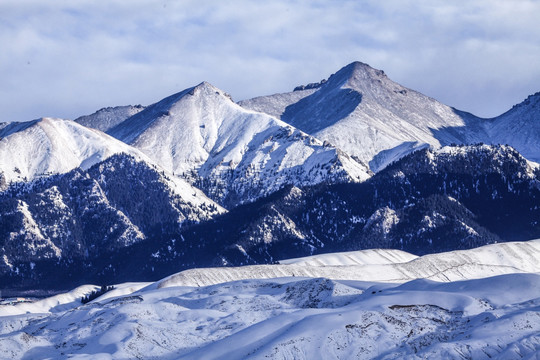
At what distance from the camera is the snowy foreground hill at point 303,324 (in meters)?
133

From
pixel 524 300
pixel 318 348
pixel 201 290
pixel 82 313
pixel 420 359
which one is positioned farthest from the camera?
pixel 201 290

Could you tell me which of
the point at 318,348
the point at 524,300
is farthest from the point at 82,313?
the point at 524,300

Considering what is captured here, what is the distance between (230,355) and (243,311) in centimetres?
3515

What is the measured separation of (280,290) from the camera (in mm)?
186000

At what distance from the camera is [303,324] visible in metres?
140

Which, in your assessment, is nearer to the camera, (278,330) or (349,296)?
(278,330)

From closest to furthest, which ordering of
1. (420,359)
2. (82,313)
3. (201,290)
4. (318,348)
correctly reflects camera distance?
(420,359) → (318,348) → (82,313) → (201,290)

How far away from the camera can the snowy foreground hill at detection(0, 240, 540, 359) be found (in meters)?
133

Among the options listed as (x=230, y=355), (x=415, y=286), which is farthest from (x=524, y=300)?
(x=230, y=355)

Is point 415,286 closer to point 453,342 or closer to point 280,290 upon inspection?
point 280,290

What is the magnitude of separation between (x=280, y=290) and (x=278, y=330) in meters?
44.3

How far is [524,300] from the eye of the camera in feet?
531

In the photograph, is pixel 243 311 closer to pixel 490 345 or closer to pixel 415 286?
pixel 415 286

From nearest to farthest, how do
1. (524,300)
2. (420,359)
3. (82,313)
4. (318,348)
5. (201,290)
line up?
(420,359), (318,348), (524,300), (82,313), (201,290)
